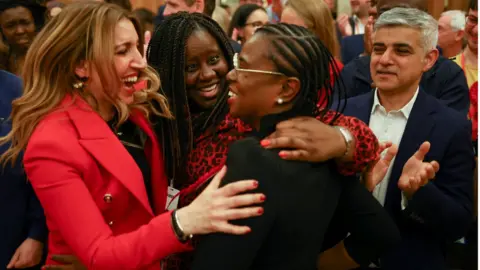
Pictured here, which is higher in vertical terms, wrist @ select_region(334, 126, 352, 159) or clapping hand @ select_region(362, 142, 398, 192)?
wrist @ select_region(334, 126, 352, 159)

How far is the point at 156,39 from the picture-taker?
6.80 feet

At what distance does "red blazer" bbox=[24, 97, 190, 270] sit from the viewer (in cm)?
153

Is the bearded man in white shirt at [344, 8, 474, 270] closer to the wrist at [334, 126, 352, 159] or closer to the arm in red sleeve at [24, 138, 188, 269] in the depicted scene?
the wrist at [334, 126, 352, 159]

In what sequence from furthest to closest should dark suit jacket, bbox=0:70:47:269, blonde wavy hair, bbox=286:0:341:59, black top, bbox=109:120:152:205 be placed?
1. blonde wavy hair, bbox=286:0:341:59
2. dark suit jacket, bbox=0:70:47:269
3. black top, bbox=109:120:152:205

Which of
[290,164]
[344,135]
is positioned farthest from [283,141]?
[344,135]

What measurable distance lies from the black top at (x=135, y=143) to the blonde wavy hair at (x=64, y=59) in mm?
147

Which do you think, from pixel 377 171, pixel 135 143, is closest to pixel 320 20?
pixel 377 171

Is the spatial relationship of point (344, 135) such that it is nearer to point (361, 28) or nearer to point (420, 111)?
point (420, 111)

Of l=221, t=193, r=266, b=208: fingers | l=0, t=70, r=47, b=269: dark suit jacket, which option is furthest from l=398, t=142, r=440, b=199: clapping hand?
l=0, t=70, r=47, b=269: dark suit jacket

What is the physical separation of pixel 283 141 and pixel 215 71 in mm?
729

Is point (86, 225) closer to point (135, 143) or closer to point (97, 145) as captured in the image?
point (97, 145)

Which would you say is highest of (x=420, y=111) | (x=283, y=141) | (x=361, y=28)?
(x=283, y=141)

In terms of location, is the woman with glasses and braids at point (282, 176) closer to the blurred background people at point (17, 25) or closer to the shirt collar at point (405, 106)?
the shirt collar at point (405, 106)

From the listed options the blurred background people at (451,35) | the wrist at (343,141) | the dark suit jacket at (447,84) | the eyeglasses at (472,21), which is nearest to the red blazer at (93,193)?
the wrist at (343,141)
